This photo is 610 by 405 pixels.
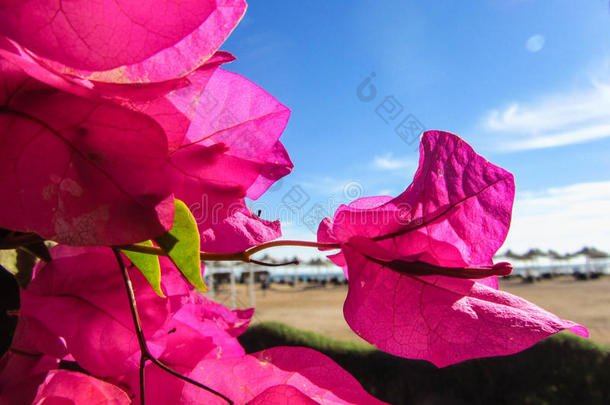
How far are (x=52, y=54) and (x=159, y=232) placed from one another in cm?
6

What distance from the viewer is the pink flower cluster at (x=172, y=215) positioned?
0.13m

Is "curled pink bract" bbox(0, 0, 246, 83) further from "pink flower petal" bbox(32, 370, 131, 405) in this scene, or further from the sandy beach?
the sandy beach

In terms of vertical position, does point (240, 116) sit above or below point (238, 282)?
above

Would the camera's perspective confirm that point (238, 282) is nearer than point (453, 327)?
No

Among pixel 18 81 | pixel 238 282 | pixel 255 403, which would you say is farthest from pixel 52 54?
pixel 238 282

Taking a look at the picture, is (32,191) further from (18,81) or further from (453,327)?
(453,327)

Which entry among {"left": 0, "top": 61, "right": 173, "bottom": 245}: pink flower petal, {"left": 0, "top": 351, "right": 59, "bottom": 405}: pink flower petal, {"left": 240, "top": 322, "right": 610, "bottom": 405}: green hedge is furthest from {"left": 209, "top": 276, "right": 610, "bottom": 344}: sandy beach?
{"left": 0, "top": 61, "right": 173, "bottom": 245}: pink flower petal

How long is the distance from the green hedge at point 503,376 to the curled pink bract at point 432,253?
12.3ft

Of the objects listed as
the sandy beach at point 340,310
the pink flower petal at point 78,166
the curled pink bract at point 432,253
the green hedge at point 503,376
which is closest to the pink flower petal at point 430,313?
the curled pink bract at point 432,253

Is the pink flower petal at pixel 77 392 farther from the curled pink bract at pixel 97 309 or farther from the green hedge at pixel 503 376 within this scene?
the green hedge at pixel 503 376

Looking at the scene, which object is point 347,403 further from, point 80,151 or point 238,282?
point 238,282

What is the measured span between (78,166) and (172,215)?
0.04 metres

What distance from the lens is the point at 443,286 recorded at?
21cm

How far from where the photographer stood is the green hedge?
11.4 feet
